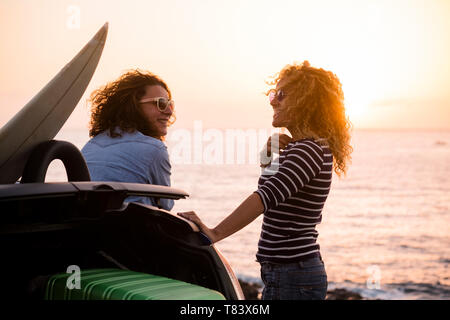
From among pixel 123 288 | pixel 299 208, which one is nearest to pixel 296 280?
pixel 299 208

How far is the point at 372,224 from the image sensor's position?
30719 millimetres

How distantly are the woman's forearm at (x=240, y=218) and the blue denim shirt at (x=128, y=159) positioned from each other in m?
0.96

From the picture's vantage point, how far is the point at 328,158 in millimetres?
2977

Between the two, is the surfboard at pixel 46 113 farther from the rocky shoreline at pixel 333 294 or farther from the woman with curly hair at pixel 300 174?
the rocky shoreline at pixel 333 294

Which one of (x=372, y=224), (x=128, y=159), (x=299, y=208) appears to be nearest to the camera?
(x=299, y=208)

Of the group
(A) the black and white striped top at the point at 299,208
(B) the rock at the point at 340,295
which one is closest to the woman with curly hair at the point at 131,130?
(A) the black and white striped top at the point at 299,208

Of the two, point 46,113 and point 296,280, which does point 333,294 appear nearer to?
point 296,280

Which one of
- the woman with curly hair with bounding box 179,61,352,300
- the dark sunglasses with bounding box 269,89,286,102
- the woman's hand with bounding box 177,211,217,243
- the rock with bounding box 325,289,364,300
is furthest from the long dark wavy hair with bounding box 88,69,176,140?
the rock with bounding box 325,289,364,300

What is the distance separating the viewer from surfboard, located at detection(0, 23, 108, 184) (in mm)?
2248

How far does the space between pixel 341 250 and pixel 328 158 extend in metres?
21.9

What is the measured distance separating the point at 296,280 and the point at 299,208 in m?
0.37

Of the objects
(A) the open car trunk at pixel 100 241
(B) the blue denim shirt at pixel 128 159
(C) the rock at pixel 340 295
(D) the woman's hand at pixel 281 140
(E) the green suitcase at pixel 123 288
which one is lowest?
(C) the rock at pixel 340 295

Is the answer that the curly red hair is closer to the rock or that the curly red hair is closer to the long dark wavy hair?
the long dark wavy hair

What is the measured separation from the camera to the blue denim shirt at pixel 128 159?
336 cm
